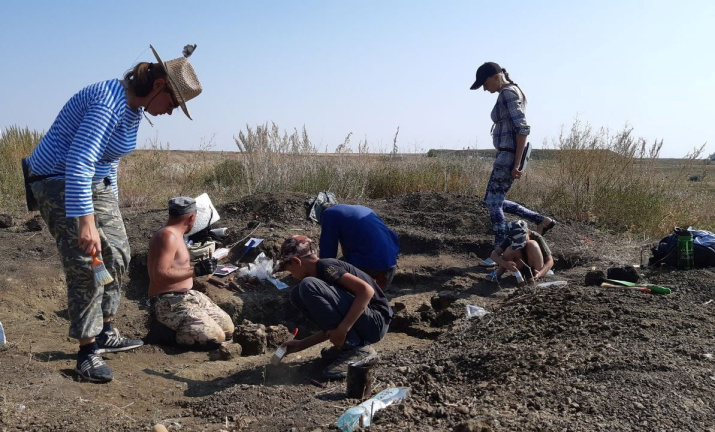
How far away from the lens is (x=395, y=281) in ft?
23.3

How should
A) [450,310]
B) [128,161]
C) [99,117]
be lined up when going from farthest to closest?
1. [128,161]
2. [450,310]
3. [99,117]

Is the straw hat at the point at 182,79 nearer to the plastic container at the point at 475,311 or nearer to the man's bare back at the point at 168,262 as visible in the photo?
the man's bare back at the point at 168,262

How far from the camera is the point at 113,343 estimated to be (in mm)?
4664

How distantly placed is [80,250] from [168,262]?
3.73ft

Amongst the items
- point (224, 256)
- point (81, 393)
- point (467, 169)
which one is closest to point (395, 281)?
point (224, 256)

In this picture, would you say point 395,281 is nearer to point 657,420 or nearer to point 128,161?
point 657,420

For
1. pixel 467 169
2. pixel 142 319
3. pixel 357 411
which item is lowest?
pixel 142 319

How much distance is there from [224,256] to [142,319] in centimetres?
159

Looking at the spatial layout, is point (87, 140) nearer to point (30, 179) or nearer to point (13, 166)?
point (30, 179)

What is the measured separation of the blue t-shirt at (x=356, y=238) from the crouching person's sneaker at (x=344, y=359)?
101cm

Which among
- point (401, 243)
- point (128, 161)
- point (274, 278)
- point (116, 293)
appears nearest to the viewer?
point (116, 293)

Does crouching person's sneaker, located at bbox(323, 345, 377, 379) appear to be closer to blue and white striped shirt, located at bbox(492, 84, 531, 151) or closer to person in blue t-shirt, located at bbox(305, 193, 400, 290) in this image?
person in blue t-shirt, located at bbox(305, 193, 400, 290)

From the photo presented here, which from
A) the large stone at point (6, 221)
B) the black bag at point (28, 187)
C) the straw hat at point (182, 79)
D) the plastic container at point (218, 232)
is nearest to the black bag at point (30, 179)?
the black bag at point (28, 187)

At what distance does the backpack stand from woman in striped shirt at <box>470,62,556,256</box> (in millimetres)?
1642
